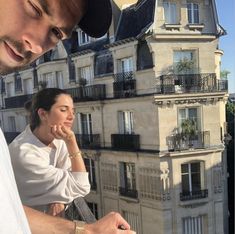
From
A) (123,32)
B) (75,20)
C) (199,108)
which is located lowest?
(199,108)

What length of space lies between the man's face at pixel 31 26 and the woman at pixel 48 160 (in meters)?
0.25

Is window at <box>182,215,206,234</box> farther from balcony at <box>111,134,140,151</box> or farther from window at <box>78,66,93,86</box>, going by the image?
window at <box>78,66,93,86</box>

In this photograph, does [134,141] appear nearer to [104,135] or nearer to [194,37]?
[104,135]

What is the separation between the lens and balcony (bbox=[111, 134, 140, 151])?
137cm

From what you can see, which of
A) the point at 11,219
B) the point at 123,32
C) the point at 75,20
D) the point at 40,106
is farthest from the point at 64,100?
the point at 123,32

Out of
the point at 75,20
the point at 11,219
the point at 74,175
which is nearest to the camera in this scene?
the point at 11,219

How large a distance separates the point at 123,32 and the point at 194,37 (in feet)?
0.90

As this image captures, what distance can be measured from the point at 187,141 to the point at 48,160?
850 mm

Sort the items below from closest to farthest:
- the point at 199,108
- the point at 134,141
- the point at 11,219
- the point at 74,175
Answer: the point at 11,219, the point at 74,175, the point at 199,108, the point at 134,141

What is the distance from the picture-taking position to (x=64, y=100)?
0.62m

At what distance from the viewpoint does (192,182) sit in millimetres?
1430

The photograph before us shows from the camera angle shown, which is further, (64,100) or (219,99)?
(219,99)

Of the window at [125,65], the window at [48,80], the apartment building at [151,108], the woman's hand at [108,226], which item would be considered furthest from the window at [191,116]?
the woman's hand at [108,226]

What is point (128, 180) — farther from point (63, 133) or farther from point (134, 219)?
point (63, 133)
